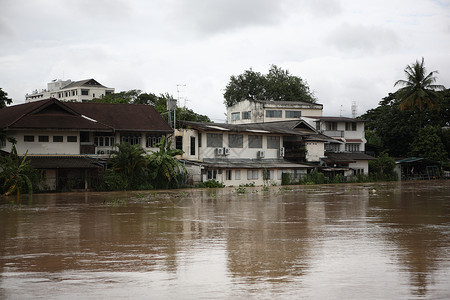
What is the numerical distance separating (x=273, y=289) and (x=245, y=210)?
1409cm

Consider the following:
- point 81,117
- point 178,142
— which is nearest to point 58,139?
point 81,117

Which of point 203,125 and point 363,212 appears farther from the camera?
point 203,125

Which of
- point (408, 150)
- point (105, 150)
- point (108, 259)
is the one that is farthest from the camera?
point (408, 150)

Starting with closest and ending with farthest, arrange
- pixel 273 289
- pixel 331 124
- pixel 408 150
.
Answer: pixel 273 289, pixel 331 124, pixel 408 150

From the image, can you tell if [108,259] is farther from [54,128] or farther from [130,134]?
[130,134]

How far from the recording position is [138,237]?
1520 cm

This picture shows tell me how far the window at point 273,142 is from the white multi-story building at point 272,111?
13202mm

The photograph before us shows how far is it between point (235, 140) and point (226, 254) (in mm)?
33632

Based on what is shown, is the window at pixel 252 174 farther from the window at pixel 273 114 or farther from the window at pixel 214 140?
the window at pixel 273 114

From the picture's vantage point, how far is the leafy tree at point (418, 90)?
57250 millimetres

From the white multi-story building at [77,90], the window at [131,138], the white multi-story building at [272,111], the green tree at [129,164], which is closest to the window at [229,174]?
the window at [131,138]

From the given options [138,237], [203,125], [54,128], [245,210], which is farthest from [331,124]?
[138,237]

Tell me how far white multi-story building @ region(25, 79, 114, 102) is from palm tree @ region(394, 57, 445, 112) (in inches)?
2471

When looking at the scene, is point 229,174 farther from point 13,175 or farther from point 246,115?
point 246,115
